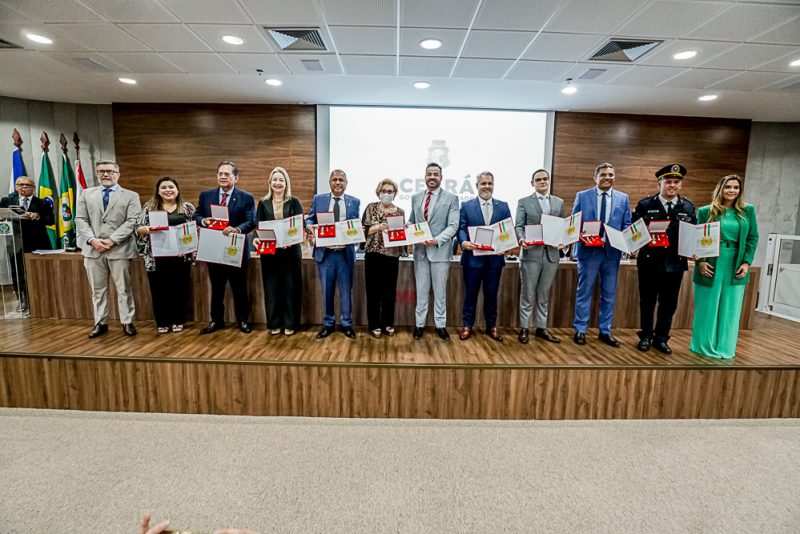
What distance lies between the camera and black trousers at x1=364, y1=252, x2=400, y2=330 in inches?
127

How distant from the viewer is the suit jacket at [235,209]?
127 inches

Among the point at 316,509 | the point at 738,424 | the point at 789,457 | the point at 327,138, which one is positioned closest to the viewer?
the point at 316,509

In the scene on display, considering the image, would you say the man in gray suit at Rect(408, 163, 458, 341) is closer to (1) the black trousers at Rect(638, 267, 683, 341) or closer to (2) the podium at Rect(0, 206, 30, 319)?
(1) the black trousers at Rect(638, 267, 683, 341)

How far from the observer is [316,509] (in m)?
1.84

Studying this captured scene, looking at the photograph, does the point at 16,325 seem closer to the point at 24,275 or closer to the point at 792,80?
the point at 24,275

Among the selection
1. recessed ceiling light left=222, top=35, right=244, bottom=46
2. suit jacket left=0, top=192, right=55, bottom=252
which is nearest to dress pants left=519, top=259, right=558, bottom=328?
recessed ceiling light left=222, top=35, right=244, bottom=46

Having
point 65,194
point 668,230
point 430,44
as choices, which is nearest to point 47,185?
point 65,194

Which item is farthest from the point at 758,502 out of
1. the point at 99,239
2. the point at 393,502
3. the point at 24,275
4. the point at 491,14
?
the point at 24,275

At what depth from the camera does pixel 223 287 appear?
3.38 m

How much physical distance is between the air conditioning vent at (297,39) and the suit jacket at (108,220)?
185cm

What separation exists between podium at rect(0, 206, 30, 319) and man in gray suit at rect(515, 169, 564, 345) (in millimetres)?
4823

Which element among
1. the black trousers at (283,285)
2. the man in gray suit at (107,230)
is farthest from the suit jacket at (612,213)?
the man in gray suit at (107,230)

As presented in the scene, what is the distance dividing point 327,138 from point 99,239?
135 inches

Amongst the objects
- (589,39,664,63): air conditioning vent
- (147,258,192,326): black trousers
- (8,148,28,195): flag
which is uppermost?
(589,39,664,63): air conditioning vent
